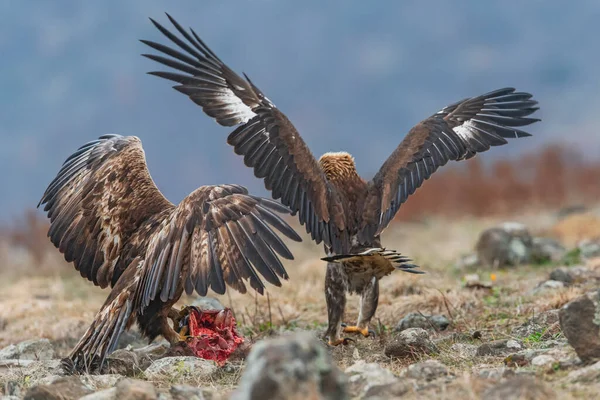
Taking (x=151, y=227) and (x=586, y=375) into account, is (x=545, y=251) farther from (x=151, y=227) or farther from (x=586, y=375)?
(x=586, y=375)

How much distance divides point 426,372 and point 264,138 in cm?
272

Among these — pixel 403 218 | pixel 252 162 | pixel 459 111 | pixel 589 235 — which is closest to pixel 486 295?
pixel 459 111

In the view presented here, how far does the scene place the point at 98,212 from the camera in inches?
276

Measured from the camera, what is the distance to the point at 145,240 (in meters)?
6.55

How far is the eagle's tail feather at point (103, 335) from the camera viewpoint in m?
5.80

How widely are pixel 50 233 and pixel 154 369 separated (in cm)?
204

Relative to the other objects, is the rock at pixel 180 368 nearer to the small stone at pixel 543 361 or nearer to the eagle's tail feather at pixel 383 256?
the eagle's tail feather at pixel 383 256

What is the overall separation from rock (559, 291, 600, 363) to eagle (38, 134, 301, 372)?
1.75 metres

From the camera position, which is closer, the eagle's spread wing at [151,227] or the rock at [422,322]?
the eagle's spread wing at [151,227]

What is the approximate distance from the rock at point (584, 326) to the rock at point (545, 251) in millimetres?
7291

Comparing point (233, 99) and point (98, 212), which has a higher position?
point (233, 99)

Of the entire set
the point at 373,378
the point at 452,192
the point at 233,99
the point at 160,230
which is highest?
the point at 452,192

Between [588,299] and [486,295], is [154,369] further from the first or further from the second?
[486,295]

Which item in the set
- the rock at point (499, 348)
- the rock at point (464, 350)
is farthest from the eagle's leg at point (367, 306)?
the rock at point (499, 348)
